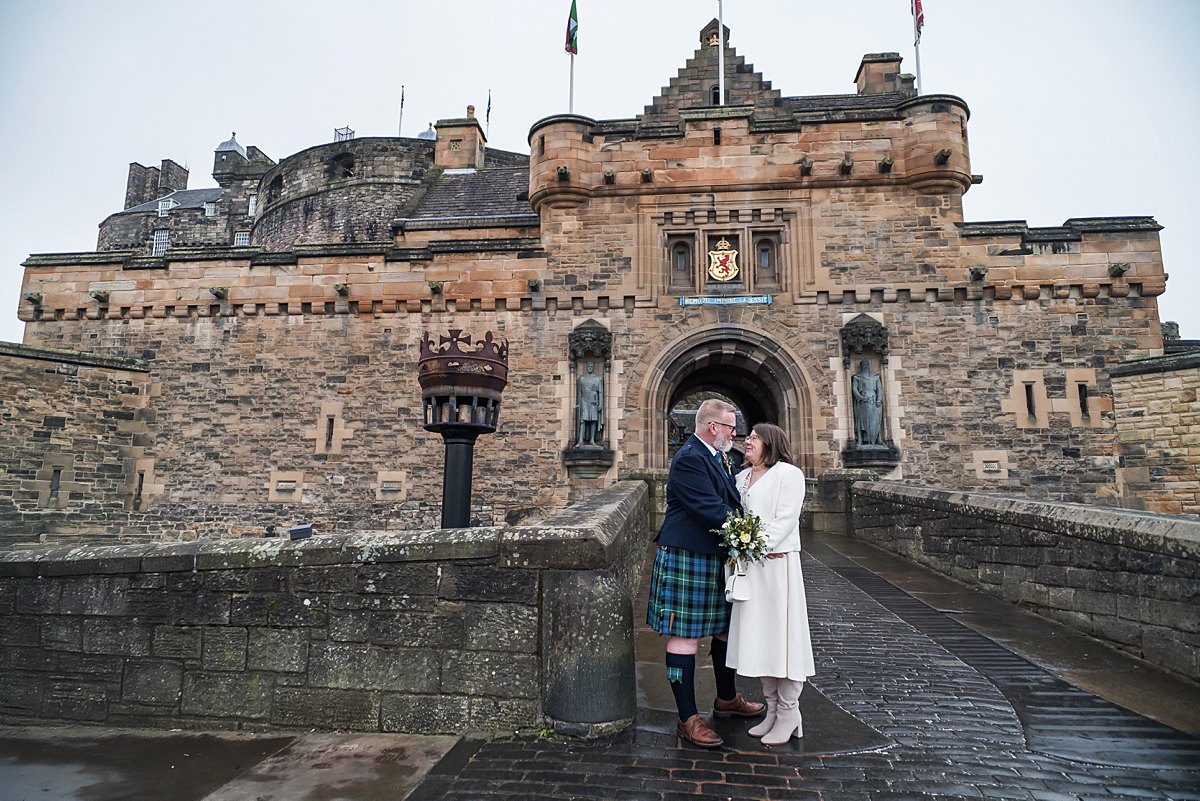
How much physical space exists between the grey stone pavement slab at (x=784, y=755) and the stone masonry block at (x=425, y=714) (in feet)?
0.27

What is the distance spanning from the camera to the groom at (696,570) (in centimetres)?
354

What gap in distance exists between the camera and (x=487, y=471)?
561 inches

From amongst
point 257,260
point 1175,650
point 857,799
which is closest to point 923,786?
point 857,799

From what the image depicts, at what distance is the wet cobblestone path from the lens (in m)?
3.00

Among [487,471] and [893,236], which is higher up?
[893,236]

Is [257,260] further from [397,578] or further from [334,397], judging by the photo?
[397,578]

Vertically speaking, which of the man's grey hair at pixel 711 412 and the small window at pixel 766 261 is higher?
the small window at pixel 766 261

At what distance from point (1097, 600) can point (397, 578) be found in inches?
208

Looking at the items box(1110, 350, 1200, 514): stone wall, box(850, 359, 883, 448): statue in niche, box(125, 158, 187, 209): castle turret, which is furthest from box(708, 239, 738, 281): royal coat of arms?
box(125, 158, 187, 209): castle turret

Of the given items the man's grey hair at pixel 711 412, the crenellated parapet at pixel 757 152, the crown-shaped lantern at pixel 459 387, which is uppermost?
the crenellated parapet at pixel 757 152

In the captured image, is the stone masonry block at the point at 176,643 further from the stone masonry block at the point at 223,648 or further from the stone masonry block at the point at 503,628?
the stone masonry block at the point at 503,628

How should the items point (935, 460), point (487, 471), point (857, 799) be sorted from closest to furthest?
1. point (857, 799)
2. point (935, 460)
3. point (487, 471)

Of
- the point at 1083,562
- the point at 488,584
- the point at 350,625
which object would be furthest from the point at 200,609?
the point at 1083,562

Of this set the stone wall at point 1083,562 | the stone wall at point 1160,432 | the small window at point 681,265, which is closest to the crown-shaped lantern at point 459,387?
the stone wall at point 1083,562
